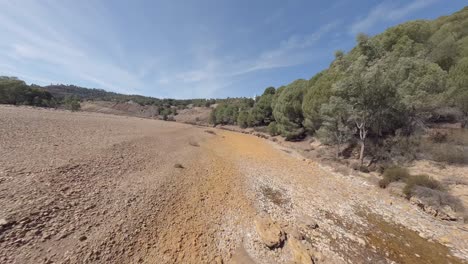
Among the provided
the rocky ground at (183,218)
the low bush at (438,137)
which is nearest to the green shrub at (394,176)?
the rocky ground at (183,218)

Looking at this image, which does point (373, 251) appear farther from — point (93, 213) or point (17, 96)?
point (17, 96)

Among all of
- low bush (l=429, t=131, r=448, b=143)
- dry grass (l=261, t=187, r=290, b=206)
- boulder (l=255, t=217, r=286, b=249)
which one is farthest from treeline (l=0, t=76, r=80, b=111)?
low bush (l=429, t=131, r=448, b=143)

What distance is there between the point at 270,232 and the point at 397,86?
623 inches

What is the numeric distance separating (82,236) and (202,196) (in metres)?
5.26

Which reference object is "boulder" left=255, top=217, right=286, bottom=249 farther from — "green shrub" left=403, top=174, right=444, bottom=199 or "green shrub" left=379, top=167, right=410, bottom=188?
"green shrub" left=379, top=167, right=410, bottom=188

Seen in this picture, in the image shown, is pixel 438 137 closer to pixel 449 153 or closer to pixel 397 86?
pixel 449 153

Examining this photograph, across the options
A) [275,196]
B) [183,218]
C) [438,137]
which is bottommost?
[275,196]

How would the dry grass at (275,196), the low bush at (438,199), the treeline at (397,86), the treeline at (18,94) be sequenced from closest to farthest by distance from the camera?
the low bush at (438,199) → the dry grass at (275,196) → the treeline at (397,86) → the treeline at (18,94)

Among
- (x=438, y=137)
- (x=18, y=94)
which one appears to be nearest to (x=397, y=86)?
(x=438, y=137)

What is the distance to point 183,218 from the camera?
7.89m

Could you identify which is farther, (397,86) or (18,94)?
(18,94)

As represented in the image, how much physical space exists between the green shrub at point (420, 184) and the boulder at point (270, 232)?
893 cm

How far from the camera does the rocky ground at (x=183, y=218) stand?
571cm

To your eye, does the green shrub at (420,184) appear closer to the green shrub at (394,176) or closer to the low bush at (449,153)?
the green shrub at (394,176)
